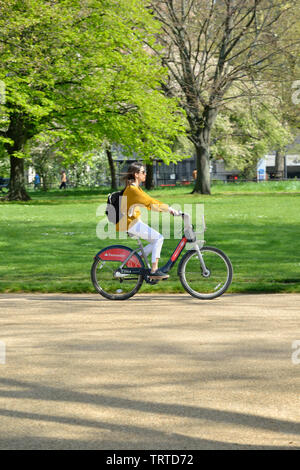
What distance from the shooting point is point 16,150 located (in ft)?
124

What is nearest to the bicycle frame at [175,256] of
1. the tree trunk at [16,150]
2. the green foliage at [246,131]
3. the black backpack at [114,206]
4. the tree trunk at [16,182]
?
the black backpack at [114,206]

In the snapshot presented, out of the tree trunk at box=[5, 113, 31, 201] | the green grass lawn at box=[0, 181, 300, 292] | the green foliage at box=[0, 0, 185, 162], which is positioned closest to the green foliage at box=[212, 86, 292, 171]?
the green foliage at box=[0, 0, 185, 162]

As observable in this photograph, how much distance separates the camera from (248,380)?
5430 millimetres

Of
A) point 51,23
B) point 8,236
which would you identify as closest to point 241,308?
point 8,236

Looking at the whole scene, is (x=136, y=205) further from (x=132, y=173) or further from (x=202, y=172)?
(x=202, y=172)

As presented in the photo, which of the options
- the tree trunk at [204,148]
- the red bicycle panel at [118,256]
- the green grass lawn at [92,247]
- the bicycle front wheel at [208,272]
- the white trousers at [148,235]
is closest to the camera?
the white trousers at [148,235]

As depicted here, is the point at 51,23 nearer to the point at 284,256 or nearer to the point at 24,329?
the point at 284,256

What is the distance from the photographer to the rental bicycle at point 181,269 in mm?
9750

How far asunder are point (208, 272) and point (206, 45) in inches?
1379

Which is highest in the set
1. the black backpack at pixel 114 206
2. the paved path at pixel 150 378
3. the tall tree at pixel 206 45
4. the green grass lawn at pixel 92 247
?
the tall tree at pixel 206 45

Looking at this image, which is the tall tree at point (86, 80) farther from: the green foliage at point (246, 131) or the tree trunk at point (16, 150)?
the green foliage at point (246, 131)

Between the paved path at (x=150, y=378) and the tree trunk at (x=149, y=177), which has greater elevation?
the tree trunk at (x=149, y=177)

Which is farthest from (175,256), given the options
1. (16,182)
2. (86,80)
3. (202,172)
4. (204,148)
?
(204,148)

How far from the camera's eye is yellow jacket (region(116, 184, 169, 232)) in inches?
363
